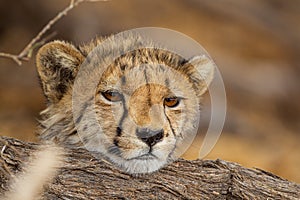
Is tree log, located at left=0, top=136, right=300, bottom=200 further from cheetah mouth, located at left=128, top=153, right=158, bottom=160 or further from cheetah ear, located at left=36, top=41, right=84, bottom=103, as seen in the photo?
cheetah ear, located at left=36, top=41, right=84, bottom=103

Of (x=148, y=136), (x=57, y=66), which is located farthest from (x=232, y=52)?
(x=148, y=136)

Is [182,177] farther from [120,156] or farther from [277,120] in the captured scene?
[277,120]

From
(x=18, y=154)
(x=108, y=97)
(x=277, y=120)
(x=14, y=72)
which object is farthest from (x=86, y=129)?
(x=277, y=120)

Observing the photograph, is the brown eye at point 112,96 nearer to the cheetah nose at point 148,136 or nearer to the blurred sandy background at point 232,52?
the cheetah nose at point 148,136

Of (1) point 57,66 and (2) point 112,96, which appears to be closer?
(2) point 112,96

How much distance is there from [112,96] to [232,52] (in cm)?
443

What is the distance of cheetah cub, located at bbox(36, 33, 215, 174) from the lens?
304 centimetres

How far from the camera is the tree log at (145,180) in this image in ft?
9.60

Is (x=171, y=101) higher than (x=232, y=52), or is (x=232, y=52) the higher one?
(x=232, y=52)

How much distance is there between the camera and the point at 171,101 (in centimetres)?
326

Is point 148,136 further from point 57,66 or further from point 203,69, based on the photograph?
point 203,69

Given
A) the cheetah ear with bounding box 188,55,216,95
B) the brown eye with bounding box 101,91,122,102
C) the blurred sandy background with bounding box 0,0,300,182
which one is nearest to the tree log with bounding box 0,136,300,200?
the brown eye with bounding box 101,91,122,102

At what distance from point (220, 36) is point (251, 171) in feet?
14.9

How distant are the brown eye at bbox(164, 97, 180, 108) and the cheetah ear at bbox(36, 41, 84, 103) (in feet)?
1.59
